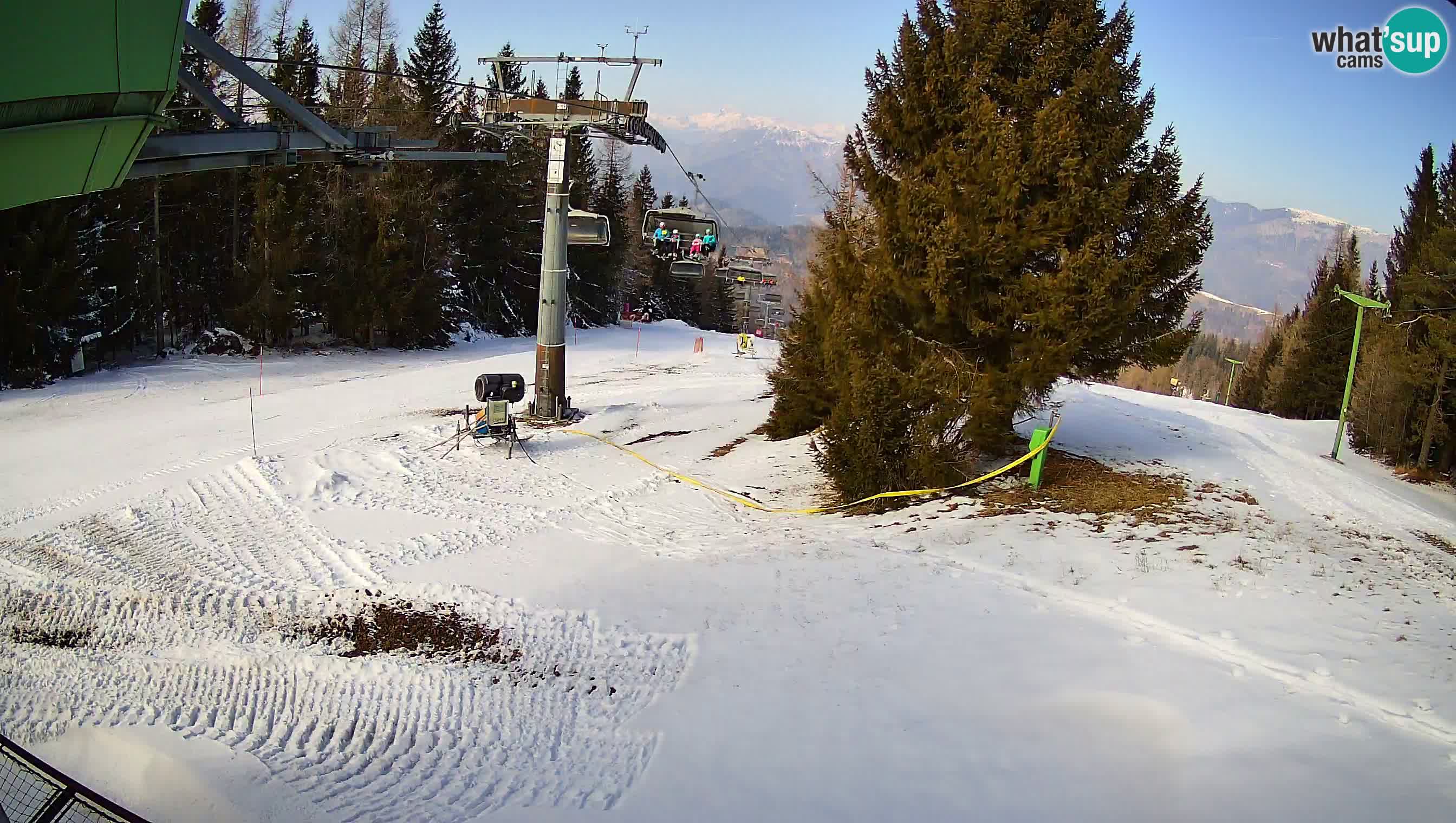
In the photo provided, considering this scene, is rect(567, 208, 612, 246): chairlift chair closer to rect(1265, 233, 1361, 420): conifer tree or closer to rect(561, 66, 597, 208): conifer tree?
rect(561, 66, 597, 208): conifer tree

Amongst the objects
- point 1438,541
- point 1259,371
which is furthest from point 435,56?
point 1259,371

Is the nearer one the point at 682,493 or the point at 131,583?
the point at 131,583

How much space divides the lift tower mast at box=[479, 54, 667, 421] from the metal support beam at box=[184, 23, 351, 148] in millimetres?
8295

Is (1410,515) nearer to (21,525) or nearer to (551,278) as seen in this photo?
(551,278)

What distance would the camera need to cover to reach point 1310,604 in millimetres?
7605

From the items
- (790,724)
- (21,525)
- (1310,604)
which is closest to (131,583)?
(21,525)

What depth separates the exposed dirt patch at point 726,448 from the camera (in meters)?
17.2

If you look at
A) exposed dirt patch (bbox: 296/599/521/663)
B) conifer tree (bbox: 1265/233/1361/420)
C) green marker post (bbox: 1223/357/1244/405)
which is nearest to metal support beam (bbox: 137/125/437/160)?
exposed dirt patch (bbox: 296/599/521/663)

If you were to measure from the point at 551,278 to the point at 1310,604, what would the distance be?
48.3 feet

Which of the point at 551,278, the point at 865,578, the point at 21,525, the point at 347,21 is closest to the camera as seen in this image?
the point at 865,578

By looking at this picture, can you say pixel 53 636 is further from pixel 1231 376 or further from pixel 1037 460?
pixel 1231 376

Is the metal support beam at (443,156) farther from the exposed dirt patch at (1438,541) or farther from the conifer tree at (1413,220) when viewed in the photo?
the conifer tree at (1413,220)

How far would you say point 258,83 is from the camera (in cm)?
672

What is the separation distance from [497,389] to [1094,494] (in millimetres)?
10888
